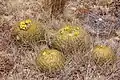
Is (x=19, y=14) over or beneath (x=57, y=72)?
over

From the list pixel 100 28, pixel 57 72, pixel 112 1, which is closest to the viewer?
pixel 57 72

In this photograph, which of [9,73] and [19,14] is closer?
[9,73]

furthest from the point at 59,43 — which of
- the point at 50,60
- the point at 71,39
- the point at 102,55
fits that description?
the point at 102,55

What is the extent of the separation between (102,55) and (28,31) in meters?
0.79

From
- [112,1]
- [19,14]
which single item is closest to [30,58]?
[19,14]

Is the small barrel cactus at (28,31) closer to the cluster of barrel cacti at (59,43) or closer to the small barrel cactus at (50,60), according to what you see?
the cluster of barrel cacti at (59,43)

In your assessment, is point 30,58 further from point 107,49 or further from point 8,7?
point 8,7

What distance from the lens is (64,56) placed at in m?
3.20

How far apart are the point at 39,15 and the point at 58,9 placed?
23cm

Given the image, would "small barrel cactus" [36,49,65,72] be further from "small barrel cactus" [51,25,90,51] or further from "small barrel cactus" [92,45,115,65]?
"small barrel cactus" [92,45,115,65]

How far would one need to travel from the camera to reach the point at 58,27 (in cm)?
369

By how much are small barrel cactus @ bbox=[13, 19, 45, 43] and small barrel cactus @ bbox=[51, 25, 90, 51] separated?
22 centimetres

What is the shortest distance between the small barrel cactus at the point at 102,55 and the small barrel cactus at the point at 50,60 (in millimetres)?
326

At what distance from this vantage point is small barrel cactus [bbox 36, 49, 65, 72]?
3.04 m
